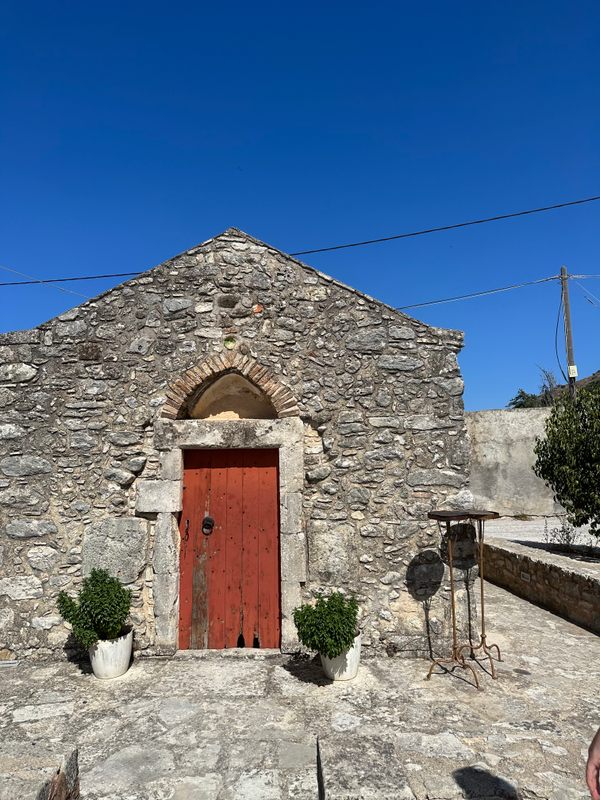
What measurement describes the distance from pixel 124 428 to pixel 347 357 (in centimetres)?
248

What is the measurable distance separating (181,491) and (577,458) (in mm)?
6909

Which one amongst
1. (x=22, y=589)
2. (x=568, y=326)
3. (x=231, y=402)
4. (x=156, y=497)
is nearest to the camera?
(x=22, y=589)

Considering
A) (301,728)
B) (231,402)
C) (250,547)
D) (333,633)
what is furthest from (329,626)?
(231,402)

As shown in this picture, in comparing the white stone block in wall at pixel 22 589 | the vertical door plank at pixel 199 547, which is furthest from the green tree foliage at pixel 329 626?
the white stone block in wall at pixel 22 589

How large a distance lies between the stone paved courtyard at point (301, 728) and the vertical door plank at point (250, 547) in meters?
0.36

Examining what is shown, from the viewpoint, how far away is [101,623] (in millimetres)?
4746

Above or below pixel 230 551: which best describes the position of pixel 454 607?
below

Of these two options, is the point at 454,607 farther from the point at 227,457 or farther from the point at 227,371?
the point at 227,371

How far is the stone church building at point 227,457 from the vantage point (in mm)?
5215

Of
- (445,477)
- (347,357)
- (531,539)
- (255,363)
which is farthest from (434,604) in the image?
(531,539)

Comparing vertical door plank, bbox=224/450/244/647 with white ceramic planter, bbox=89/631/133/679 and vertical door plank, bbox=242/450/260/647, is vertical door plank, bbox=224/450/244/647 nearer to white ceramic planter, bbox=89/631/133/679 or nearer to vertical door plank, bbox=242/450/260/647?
vertical door plank, bbox=242/450/260/647

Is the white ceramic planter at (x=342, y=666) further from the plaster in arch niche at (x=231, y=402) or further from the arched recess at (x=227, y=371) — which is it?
the plaster in arch niche at (x=231, y=402)

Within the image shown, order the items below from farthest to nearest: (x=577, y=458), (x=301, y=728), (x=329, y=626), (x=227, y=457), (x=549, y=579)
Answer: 1. (x=577, y=458)
2. (x=549, y=579)
3. (x=227, y=457)
4. (x=329, y=626)
5. (x=301, y=728)

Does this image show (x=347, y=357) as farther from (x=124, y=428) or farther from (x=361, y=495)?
(x=124, y=428)
